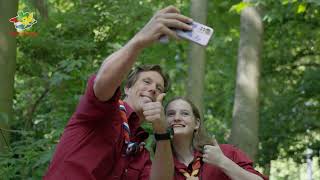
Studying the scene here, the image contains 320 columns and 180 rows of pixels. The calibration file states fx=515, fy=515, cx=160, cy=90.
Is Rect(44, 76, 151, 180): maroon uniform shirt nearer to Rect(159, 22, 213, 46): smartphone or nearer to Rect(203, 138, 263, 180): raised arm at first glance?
Rect(159, 22, 213, 46): smartphone

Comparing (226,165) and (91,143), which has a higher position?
(91,143)

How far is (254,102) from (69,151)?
6.34 m

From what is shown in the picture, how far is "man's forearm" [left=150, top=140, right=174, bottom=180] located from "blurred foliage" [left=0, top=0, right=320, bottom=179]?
5.56 feet

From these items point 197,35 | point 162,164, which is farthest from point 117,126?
point 197,35

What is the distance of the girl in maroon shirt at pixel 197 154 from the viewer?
305 centimetres

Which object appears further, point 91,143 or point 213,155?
point 213,155

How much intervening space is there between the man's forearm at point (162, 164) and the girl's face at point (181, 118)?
29.0 inches

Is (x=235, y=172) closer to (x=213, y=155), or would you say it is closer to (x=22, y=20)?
(x=213, y=155)

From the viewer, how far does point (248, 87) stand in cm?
836

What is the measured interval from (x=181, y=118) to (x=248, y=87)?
5.17 m

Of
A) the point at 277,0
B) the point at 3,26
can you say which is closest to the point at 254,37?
the point at 277,0

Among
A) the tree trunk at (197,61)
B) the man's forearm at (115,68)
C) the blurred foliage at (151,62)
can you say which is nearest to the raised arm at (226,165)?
the man's forearm at (115,68)

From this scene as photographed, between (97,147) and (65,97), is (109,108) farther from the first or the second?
(65,97)

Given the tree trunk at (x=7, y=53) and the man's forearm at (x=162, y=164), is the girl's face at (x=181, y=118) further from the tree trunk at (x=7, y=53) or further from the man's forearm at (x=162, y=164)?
the tree trunk at (x=7, y=53)
